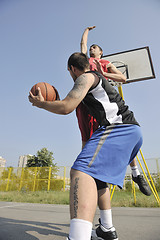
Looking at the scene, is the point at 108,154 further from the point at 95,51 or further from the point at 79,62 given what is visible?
the point at 95,51

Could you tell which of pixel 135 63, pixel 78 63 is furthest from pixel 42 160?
pixel 78 63

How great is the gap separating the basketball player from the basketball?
0.21 m

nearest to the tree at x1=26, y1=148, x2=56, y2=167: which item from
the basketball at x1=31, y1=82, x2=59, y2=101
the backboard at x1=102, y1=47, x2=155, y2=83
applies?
the backboard at x1=102, y1=47, x2=155, y2=83

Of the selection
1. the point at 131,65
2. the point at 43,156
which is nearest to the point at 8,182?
the point at 43,156

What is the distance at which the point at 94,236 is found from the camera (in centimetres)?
161

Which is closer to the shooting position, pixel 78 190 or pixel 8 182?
pixel 78 190

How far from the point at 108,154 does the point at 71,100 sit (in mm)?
441

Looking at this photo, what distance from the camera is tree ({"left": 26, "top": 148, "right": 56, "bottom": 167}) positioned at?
82.0 feet

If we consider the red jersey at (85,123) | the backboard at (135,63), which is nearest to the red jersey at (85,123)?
the red jersey at (85,123)

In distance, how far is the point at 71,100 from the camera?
1.13 m

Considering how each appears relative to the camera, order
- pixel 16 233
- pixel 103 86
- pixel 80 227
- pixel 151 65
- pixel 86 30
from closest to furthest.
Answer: pixel 80 227, pixel 103 86, pixel 16 233, pixel 86 30, pixel 151 65

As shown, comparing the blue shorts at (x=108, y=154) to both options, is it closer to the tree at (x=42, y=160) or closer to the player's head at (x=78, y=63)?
the player's head at (x=78, y=63)

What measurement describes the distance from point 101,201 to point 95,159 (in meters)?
0.69

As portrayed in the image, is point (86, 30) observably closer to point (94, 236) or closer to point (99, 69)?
point (99, 69)
